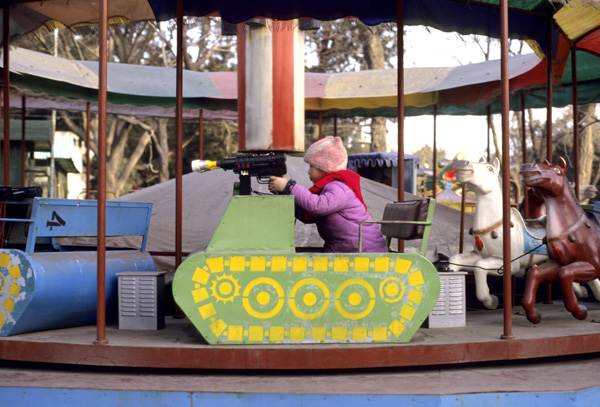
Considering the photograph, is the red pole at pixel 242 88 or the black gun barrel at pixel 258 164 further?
the red pole at pixel 242 88

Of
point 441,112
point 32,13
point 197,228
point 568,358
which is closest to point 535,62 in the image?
point 441,112

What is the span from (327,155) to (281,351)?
1419 millimetres

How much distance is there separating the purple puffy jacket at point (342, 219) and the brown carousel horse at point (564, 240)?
1.30 m

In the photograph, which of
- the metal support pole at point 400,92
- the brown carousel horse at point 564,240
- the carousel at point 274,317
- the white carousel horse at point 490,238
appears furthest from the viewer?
the metal support pole at point 400,92

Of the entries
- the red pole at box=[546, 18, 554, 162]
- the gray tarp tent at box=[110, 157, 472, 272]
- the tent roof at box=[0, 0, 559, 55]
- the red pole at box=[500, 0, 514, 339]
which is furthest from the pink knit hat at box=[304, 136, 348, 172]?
the gray tarp tent at box=[110, 157, 472, 272]

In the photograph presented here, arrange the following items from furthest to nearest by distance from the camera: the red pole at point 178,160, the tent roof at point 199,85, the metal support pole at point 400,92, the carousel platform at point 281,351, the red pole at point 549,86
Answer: the tent roof at point 199,85 → the red pole at point 549,86 → the metal support pole at point 400,92 → the red pole at point 178,160 → the carousel platform at point 281,351

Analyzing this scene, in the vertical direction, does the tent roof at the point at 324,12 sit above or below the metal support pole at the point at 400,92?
above

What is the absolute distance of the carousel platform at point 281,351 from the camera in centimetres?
422

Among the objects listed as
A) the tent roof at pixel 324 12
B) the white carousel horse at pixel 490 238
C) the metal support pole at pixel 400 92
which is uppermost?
the tent roof at pixel 324 12

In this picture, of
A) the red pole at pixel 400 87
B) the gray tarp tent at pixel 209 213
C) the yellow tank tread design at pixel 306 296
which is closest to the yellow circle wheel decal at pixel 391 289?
the yellow tank tread design at pixel 306 296

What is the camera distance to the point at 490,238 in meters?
5.90

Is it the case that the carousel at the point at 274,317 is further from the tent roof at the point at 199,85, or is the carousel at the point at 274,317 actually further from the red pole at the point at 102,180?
the tent roof at the point at 199,85

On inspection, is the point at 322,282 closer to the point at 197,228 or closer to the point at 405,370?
the point at 405,370

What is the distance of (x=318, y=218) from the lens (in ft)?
16.0
